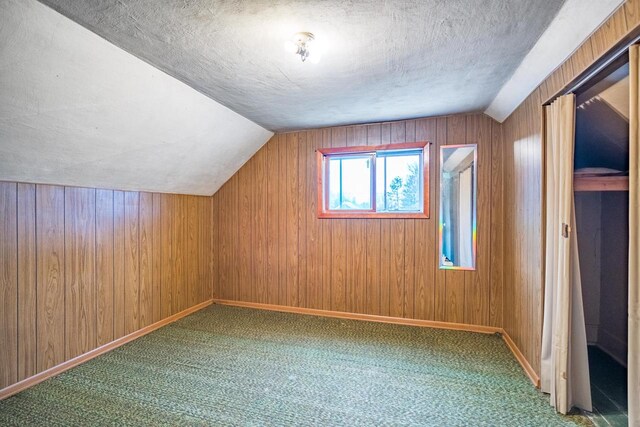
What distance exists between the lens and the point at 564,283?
5.70 ft

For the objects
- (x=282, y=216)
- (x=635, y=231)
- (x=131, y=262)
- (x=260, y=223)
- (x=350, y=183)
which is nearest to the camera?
(x=635, y=231)

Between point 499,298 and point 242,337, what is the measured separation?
2487mm

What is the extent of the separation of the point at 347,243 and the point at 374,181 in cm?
75

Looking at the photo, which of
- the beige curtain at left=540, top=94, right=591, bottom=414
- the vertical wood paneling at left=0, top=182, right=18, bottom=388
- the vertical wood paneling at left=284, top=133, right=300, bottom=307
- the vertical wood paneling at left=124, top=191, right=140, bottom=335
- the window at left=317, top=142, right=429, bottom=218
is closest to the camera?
the beige curtain at left=540, top=94, right=591, bottom=414

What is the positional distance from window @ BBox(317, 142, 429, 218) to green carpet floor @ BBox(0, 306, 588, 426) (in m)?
1.24

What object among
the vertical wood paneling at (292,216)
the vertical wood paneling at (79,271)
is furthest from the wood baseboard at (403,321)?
the vertical wood paneling at (79,271)

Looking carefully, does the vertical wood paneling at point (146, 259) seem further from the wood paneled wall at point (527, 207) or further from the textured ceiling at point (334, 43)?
the wood paneled wall at point (527, 207)

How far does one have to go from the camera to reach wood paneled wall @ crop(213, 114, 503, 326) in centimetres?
299

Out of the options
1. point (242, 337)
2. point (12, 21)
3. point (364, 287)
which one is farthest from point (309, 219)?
point (12, 21)

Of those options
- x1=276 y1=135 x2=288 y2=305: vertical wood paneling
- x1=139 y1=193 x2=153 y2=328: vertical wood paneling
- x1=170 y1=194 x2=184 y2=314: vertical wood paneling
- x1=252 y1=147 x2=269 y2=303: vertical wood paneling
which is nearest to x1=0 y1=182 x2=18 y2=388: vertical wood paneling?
x1=139 y1=193 x2=153 y2=328: vertical wood paneling

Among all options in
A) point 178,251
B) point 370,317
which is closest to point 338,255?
point 370,317

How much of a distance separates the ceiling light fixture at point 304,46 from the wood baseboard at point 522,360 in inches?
97.9

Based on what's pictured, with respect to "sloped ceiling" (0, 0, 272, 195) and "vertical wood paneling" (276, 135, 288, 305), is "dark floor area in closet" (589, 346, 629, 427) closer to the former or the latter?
"vertical wood paneling" (276, 135, 288, 305)

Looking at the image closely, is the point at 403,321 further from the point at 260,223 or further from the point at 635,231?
the point at 635,231
